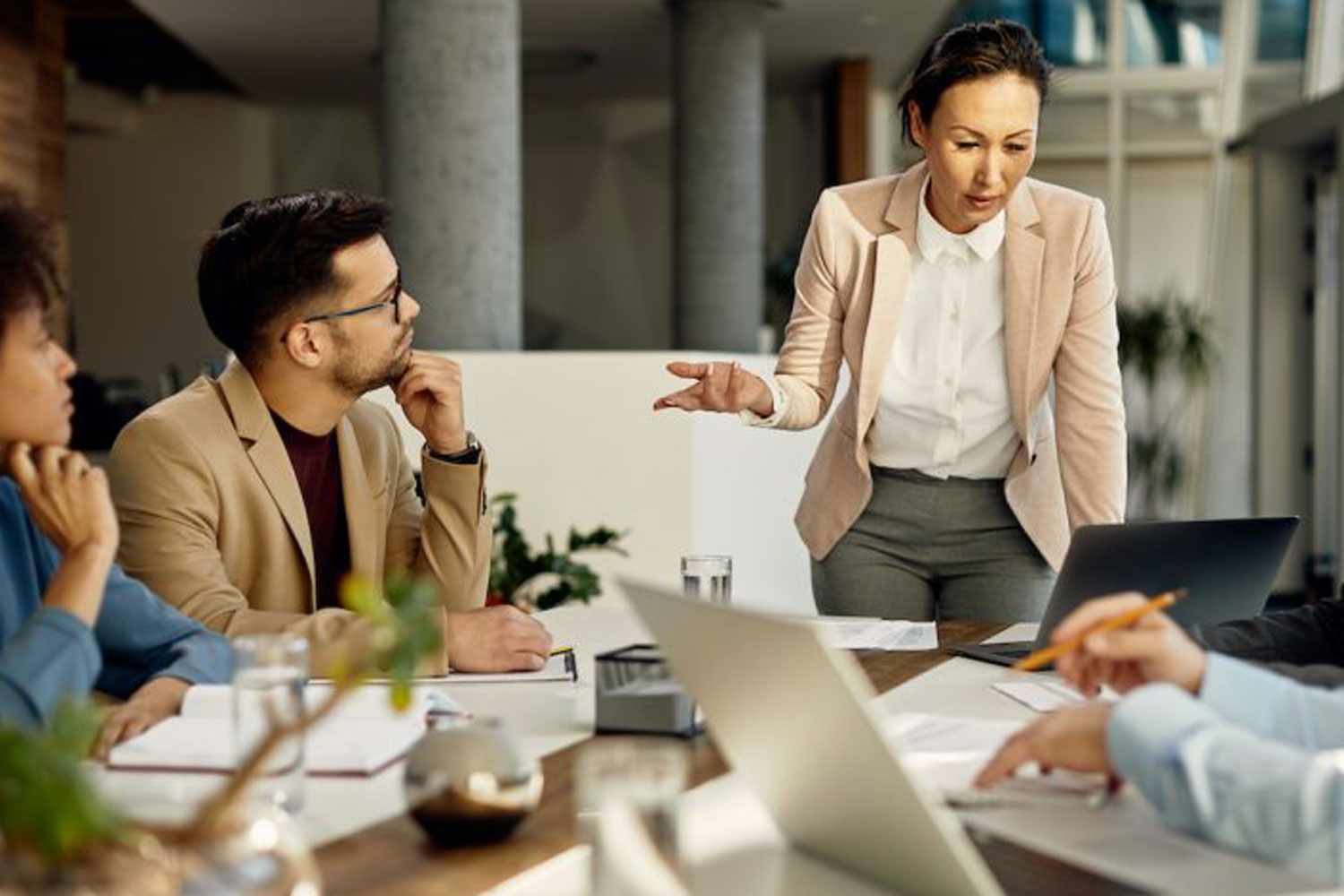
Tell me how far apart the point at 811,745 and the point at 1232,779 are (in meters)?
0.34

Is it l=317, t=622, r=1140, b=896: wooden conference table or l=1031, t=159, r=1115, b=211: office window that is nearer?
l=317, t=622, r=1140, b=896: wooden conference table

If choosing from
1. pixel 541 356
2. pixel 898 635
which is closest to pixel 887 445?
pixel 898 635

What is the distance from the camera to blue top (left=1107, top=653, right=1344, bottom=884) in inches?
49.0

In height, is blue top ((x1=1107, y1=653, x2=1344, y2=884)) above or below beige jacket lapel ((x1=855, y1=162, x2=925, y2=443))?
below

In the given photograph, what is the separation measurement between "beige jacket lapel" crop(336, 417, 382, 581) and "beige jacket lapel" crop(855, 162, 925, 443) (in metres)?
0.87

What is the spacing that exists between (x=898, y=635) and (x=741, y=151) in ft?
27.4

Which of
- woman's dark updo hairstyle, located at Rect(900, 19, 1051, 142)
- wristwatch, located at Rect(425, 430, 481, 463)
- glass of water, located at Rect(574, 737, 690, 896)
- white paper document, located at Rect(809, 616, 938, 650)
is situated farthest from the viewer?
woman's dark updo hairstyle, located at Rect(900, 19, 1051, 142)

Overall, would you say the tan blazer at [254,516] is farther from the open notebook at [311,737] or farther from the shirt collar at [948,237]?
the shirt collar at [948,237]

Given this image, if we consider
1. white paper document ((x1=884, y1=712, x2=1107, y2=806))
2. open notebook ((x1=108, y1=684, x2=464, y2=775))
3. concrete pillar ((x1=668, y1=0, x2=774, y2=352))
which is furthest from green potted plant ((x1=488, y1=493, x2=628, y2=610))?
concrete pillar ((x1=668, y1=0, x2=774, y2=352))

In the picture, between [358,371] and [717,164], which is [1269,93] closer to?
[717,164]

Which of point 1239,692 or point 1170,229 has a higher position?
point 1170,229

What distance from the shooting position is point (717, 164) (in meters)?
10.5

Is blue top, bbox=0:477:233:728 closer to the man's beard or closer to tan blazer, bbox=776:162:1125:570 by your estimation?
the man's beard

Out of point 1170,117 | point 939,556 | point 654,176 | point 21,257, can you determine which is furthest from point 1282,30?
point 21,257
